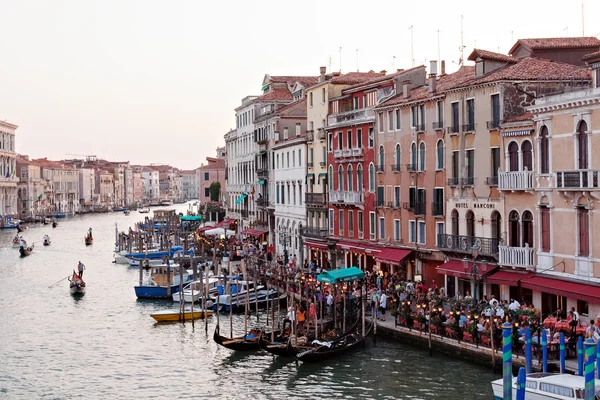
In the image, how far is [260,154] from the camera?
4491 cm

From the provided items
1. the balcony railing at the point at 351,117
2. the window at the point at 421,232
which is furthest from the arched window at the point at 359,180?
the window at the point at 421,232

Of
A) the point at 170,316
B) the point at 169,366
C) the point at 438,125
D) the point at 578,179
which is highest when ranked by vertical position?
the point at 438,125

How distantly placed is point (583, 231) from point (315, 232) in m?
16.1

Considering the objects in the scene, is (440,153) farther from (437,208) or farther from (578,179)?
(578,179)

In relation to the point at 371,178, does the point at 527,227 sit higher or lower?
lower

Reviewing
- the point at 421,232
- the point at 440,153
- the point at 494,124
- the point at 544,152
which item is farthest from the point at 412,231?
the point at 544,152

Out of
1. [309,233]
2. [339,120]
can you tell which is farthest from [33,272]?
[339,120]

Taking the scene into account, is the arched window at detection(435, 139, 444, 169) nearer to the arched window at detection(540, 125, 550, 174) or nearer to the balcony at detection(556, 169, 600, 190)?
the arched window at detection(540, 125, 550, 174)

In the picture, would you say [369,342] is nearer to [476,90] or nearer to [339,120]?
[476,90]

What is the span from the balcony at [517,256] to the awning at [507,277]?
8.3 inches

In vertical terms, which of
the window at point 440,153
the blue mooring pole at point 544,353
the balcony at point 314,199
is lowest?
the blue mooring pole at point 544,353

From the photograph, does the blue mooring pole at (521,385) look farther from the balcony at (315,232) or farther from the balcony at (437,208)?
the balcony at (315,232)

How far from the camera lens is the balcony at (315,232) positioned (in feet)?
111

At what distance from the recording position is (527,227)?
69.9 feet
